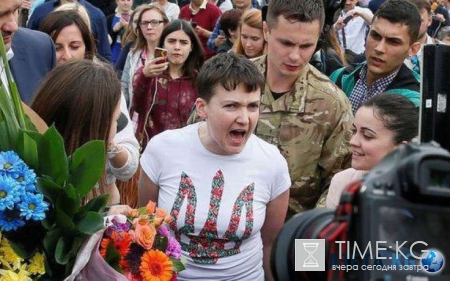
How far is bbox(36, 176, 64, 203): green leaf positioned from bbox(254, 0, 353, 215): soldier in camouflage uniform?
4.98ft

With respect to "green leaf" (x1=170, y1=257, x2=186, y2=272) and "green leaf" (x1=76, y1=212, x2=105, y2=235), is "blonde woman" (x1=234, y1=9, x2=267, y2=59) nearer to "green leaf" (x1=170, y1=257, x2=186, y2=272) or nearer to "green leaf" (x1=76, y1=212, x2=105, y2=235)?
"green leaf" (x1=170, y1=257, x2=186, y2=272)

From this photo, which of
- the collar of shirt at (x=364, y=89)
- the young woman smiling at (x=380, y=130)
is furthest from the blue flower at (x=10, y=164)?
the collar of shirt at (x=364, y=89)

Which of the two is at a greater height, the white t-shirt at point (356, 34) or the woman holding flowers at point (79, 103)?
the woman holding flowers at point (79, 103)

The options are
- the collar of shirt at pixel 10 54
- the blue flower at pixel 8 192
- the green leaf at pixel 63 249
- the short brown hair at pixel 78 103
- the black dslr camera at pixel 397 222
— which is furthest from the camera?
the collar of shirt at pixel 10 54

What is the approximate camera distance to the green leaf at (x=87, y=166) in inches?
109

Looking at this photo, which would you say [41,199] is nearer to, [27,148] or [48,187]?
[48,187]

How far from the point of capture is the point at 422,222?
158cm

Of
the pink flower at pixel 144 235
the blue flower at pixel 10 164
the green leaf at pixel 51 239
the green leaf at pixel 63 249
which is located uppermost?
the blue flower at pixel 10 164

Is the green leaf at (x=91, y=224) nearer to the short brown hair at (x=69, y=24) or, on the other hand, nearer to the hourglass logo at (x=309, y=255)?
the hourglass logo at (x=309, y=255)

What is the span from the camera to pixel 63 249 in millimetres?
2689

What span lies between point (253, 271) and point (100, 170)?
106cm

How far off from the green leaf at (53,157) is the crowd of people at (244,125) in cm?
45

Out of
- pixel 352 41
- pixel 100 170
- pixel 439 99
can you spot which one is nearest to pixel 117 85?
pixel 100 170

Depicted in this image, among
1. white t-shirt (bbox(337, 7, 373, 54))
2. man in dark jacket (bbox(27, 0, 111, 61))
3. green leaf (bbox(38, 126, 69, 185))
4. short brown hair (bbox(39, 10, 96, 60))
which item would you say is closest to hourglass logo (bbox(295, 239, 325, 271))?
green leaf (bbox(38, 126, 69, 185))
